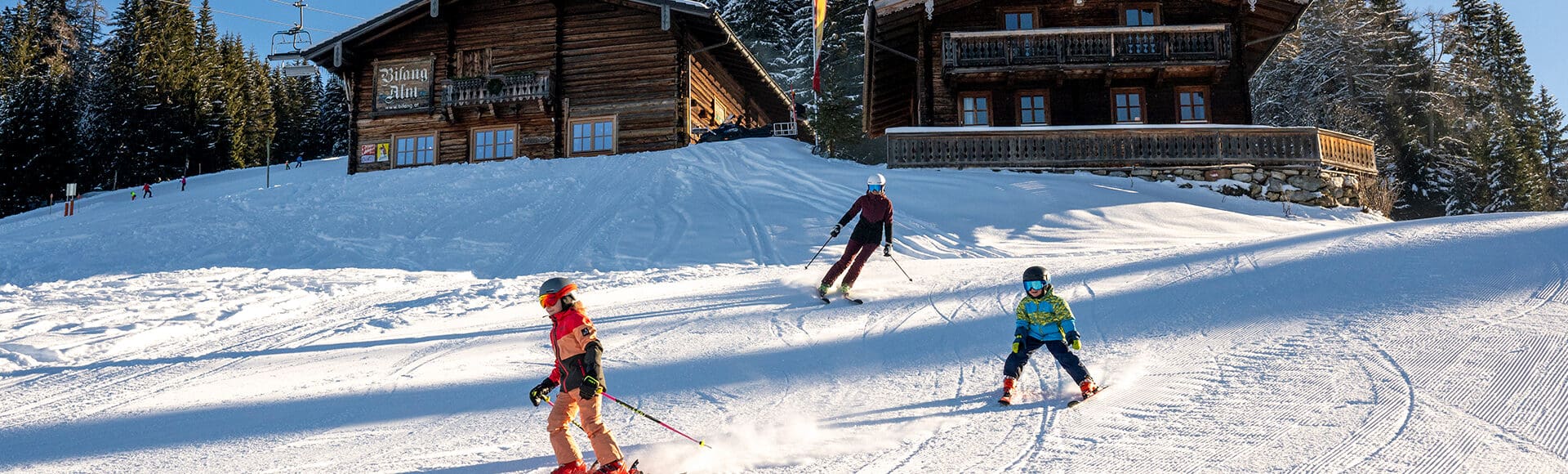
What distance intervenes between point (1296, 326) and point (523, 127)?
23026mm

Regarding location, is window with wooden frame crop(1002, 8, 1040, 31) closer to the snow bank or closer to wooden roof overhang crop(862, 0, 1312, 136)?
wooden roof overhang crop(862, 0, 1312, 136)

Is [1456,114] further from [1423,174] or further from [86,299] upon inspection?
→ [86,299]

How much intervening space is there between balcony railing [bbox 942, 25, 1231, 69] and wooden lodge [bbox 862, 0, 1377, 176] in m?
0.03

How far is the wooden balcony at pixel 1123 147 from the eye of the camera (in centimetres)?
1909

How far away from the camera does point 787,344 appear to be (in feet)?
24.7

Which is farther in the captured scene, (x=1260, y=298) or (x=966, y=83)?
(x=966, y=83)

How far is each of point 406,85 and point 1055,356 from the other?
25.8 metres

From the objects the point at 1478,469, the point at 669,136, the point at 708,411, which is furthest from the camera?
the point at 669,136

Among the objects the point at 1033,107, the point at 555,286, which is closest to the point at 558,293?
the point at 555,286

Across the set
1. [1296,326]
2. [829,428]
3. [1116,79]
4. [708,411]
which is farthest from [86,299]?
[1116,79]

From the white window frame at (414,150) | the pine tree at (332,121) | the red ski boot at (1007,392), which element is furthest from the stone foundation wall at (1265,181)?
the pine tree at (332,121)

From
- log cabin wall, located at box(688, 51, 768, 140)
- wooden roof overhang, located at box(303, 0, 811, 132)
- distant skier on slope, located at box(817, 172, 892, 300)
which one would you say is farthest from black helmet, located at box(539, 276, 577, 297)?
log cabin wall, located at box(688, 51, 768, 140)

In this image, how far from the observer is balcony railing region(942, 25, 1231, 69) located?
21.1m

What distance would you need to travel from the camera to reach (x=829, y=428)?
5.27m
